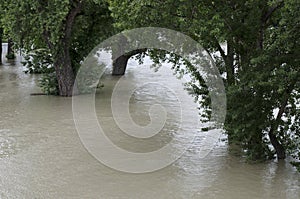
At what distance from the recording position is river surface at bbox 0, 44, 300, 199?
6.85 m

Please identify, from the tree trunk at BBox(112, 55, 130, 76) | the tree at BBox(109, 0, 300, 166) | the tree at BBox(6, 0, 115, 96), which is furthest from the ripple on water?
the tree trunk at BBox(112, 55, 130, 76)

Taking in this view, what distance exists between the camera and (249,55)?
7910 mm

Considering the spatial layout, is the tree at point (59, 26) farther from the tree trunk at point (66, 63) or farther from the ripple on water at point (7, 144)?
the ripple on water at point (7, 144)

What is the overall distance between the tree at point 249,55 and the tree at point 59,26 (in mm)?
5399

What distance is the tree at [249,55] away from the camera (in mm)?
7254

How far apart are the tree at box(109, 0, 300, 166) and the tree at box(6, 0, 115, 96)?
5399 mm

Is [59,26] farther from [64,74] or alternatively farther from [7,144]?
[7,144]

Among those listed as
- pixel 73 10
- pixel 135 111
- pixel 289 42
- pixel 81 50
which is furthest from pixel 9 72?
pixel 289 42

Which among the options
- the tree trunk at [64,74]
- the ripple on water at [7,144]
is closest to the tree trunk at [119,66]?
the tree trunk at [64,74]

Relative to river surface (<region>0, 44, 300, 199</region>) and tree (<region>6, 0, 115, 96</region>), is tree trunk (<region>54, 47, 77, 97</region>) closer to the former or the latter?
tree (<region>6, 0, 115, 96</region>)

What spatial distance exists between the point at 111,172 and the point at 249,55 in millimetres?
2948

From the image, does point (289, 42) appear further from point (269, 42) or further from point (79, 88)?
point (79, 88)

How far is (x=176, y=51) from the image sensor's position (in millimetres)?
8320

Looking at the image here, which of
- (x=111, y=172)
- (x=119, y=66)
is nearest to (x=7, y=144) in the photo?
(x=111, y=172)
